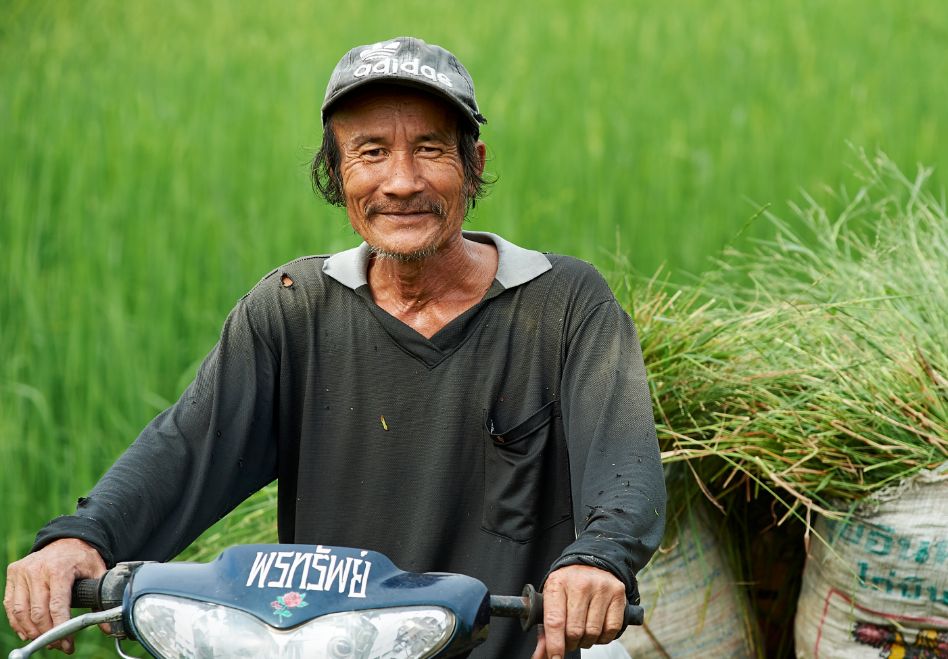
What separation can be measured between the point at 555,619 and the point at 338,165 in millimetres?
881

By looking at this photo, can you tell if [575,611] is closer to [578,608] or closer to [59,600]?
[578,608]

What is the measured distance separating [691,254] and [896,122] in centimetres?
151

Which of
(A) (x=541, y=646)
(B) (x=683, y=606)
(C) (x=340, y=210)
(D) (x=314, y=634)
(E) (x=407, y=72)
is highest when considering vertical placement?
(E) (x=407, y=72)

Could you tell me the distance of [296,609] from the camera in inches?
51.6

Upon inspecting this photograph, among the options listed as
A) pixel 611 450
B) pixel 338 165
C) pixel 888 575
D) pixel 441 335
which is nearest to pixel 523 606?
pixel 611 450

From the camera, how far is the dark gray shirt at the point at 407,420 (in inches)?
75.6

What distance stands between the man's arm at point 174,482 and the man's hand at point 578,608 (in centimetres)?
57

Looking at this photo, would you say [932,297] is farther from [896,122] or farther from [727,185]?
[896,122]

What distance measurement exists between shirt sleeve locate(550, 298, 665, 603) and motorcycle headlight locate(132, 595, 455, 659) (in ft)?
0.76

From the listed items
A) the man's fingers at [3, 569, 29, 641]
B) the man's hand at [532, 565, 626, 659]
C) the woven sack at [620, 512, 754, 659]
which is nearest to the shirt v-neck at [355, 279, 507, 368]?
the man's hand at [532, 565, 626, 659]

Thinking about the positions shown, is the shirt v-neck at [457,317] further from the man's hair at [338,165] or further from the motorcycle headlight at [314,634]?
the motorcycle headlight at [314,634]

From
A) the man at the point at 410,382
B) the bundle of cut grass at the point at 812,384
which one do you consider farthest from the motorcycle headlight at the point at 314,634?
the bundle of cut grass at the point at 812,384

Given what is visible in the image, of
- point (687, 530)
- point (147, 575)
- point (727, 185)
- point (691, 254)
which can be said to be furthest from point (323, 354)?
point (727, 185)

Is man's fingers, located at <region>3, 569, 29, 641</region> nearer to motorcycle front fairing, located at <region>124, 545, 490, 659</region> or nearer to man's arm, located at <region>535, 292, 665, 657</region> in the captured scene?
motorcycle front fairing, located at <region>124, 545, 490, 659</region>
